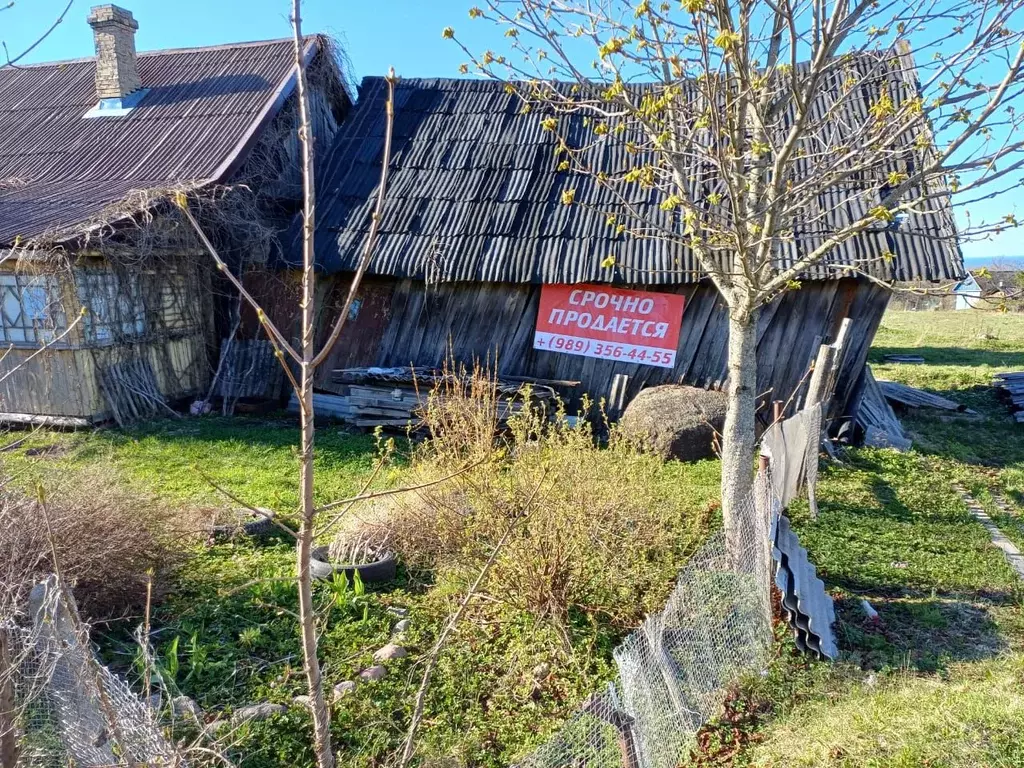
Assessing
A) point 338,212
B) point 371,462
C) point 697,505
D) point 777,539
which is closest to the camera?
point 777,539

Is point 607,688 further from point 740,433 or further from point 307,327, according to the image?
→ point 307,327

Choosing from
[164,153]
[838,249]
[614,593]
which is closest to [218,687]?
[614,593]

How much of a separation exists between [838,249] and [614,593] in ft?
20.3

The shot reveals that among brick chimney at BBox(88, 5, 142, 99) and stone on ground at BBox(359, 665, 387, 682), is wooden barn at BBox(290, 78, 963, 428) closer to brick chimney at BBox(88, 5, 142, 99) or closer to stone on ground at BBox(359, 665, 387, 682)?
brick chimney at BBox(88, 5, 142, 99)

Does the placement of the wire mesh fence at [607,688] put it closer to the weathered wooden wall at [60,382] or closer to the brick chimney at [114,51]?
the weathered wooden wall at [60,382]

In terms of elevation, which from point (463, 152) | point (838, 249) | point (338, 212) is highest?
point (463, 152)

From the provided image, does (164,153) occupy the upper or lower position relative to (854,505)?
upper

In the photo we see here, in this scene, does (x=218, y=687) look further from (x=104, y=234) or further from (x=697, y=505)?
(x=104, y=234)

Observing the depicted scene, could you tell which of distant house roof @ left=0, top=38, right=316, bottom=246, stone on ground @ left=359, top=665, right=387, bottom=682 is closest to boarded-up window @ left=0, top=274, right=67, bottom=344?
distant house roof @ left=0, top=38, right=316, bottom=246

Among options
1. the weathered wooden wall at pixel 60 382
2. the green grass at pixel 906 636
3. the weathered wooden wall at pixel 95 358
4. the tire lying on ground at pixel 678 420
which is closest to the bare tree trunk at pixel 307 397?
the green grass at pixel 906 636

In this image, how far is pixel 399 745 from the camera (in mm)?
3652

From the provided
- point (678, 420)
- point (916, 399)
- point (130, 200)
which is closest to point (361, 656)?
point (678, 420)

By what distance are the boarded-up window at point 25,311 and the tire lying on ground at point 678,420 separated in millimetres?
7274

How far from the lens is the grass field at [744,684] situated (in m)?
3.57
